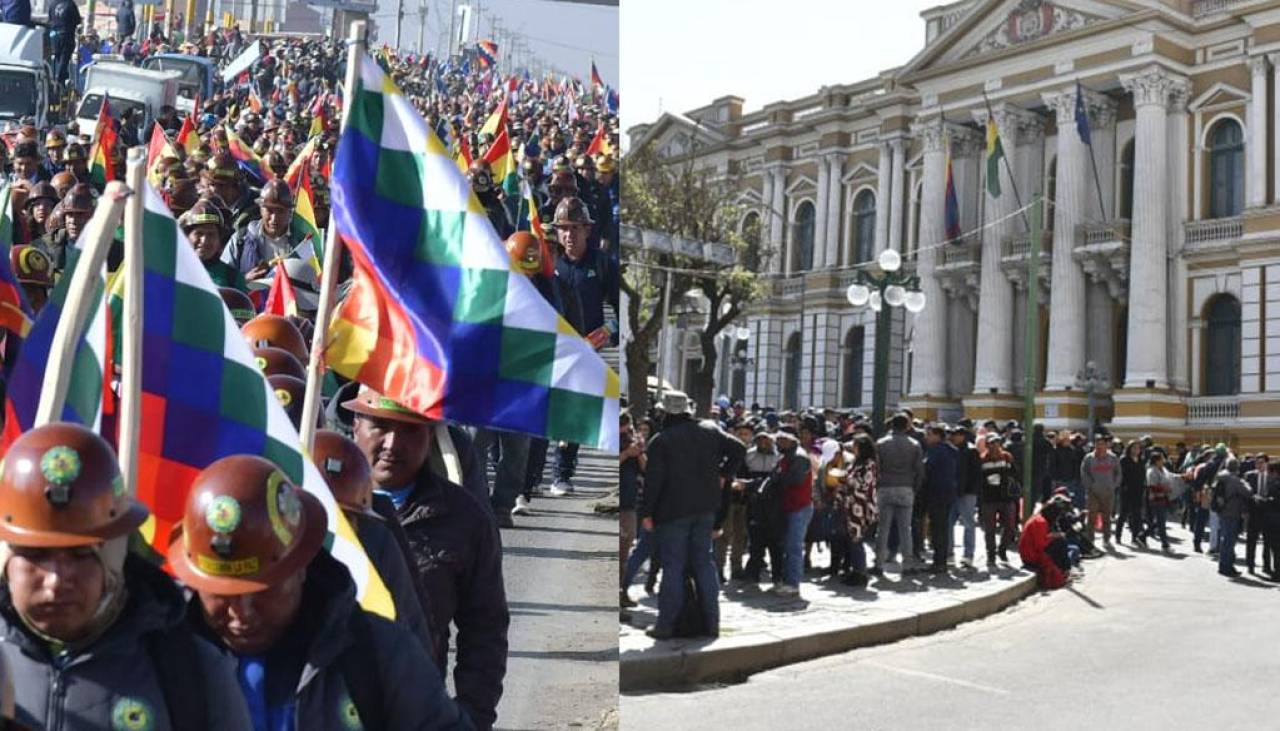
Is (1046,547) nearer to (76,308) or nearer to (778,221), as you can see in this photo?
(778,221)

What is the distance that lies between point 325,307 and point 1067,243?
158 cm

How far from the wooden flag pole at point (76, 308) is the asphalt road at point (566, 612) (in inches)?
40.7

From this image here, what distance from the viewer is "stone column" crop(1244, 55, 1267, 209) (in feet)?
7.63

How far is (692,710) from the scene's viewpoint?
2457 mm

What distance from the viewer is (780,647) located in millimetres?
2504

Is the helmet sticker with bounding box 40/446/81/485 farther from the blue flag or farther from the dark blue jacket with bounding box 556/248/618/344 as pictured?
the blue flag

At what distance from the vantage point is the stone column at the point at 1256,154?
2.32 m

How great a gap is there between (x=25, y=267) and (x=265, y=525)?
9.15 ft

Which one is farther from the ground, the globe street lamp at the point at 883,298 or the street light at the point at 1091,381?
the globe street lamp at the point at 883,298

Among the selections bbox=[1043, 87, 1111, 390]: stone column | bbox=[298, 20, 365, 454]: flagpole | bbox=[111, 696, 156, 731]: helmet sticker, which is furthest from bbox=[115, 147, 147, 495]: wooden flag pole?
bbox=[1043, 87, 1111, 390]: stone column

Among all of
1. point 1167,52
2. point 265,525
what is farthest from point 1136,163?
point 265,525

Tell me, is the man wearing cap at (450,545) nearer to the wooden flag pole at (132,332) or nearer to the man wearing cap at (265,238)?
the wooden flag pole at (132,332)

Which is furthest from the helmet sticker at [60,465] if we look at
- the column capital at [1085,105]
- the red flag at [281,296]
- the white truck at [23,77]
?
the white truck at [23,77]

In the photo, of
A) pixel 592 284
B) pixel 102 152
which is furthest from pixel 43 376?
pixel 102 152
